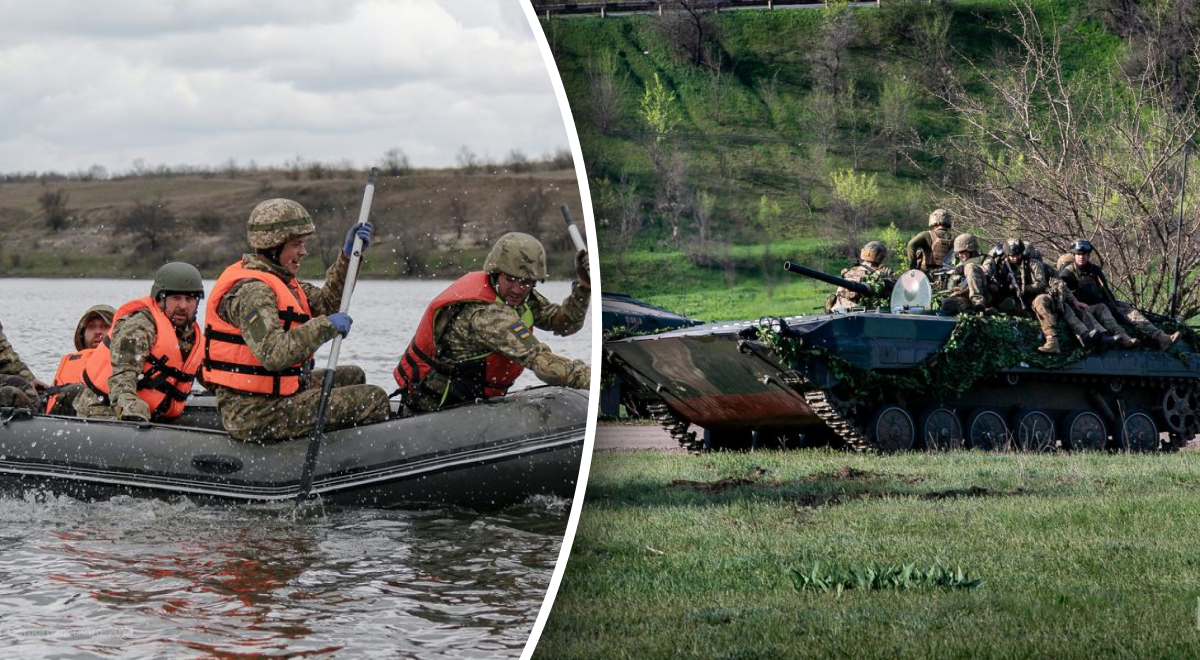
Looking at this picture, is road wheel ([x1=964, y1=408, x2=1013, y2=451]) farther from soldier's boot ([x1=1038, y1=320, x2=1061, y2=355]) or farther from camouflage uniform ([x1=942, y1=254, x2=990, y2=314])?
camouflage uniform ([x1=942, y1=254, x2=990, y2=314])

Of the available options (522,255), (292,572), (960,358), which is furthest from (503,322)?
(960,358)

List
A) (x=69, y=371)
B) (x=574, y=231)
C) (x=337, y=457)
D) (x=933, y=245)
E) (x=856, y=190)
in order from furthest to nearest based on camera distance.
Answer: (x=856, y=190) → (x=933, y=245) → (x=69, y=371) → (x=337, y=457) → (x=574, y=231)

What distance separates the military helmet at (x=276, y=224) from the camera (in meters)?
2.90

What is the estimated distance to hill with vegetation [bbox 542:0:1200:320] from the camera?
20391 millimetres

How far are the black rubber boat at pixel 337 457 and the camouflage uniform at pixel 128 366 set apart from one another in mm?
148

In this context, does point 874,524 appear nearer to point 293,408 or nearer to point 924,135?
point 293,408

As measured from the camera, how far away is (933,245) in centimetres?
1527

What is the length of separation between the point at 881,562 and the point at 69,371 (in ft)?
10.9

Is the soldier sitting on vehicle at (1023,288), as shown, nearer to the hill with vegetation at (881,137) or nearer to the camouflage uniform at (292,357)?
the hill with vegetation at (881,137)

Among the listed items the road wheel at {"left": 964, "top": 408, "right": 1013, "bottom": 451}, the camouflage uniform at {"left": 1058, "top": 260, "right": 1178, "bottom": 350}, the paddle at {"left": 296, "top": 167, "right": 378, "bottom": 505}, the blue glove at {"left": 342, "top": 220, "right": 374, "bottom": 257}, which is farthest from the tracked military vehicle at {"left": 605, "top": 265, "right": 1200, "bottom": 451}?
the blue glove at {"left": 342, "top": 220, "right": 374, "bottom": 257}

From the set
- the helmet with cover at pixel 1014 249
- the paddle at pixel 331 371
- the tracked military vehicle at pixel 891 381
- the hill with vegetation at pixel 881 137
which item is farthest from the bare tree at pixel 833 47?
the paddle at pixel 331 371

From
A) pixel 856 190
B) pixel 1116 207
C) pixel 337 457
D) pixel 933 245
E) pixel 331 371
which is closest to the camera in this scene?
pixel 331 371

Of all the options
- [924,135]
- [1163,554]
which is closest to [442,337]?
[1163,554]

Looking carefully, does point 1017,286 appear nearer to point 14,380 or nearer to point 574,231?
point 14,380
